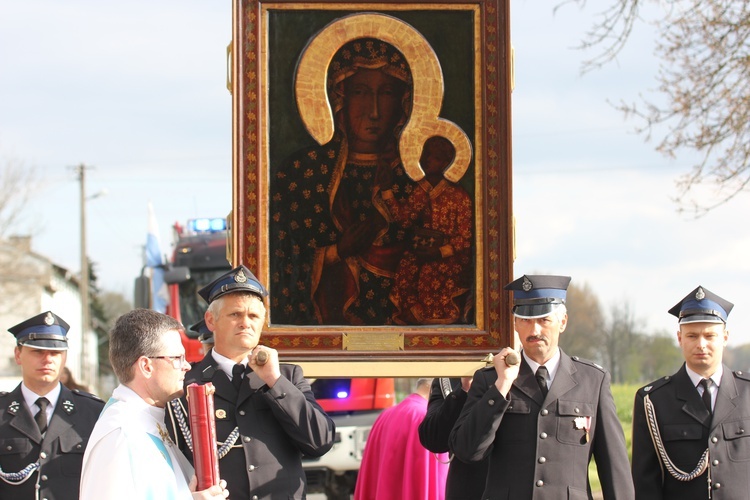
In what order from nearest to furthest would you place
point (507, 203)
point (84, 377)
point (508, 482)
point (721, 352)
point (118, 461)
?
point (118, 461) < point (508, 482) < point (721, 352) < point (507, 203) < point (84, 377)

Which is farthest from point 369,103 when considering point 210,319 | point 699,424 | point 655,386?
point 699,424

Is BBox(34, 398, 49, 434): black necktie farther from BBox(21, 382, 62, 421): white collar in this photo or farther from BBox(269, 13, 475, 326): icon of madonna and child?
BBox(269, 13, 475, 326): icon of madonna and child

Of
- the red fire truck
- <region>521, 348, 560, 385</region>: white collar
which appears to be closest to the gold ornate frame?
<region>521, 348, 560, 385</region>: white collar

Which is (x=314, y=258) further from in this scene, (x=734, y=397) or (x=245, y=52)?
(x=734, y=397)

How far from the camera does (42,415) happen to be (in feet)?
23.5

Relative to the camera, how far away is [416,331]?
6.87m

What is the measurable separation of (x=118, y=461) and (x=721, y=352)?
3387 millimetres

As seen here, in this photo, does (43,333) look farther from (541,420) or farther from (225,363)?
(541,420)

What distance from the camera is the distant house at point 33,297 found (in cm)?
4684

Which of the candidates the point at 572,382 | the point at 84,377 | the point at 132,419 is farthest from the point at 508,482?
the point at 84,377

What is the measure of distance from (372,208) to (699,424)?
6.83 feet

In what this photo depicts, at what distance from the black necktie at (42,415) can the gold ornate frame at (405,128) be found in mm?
1404

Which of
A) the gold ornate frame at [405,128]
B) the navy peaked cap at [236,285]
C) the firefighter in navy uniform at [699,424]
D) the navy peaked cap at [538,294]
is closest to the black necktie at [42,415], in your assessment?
the gold ornate frame at [405,128]

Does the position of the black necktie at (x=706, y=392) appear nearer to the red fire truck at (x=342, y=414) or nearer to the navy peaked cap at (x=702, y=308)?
the navy peaked cap at (x=702, y=308)
